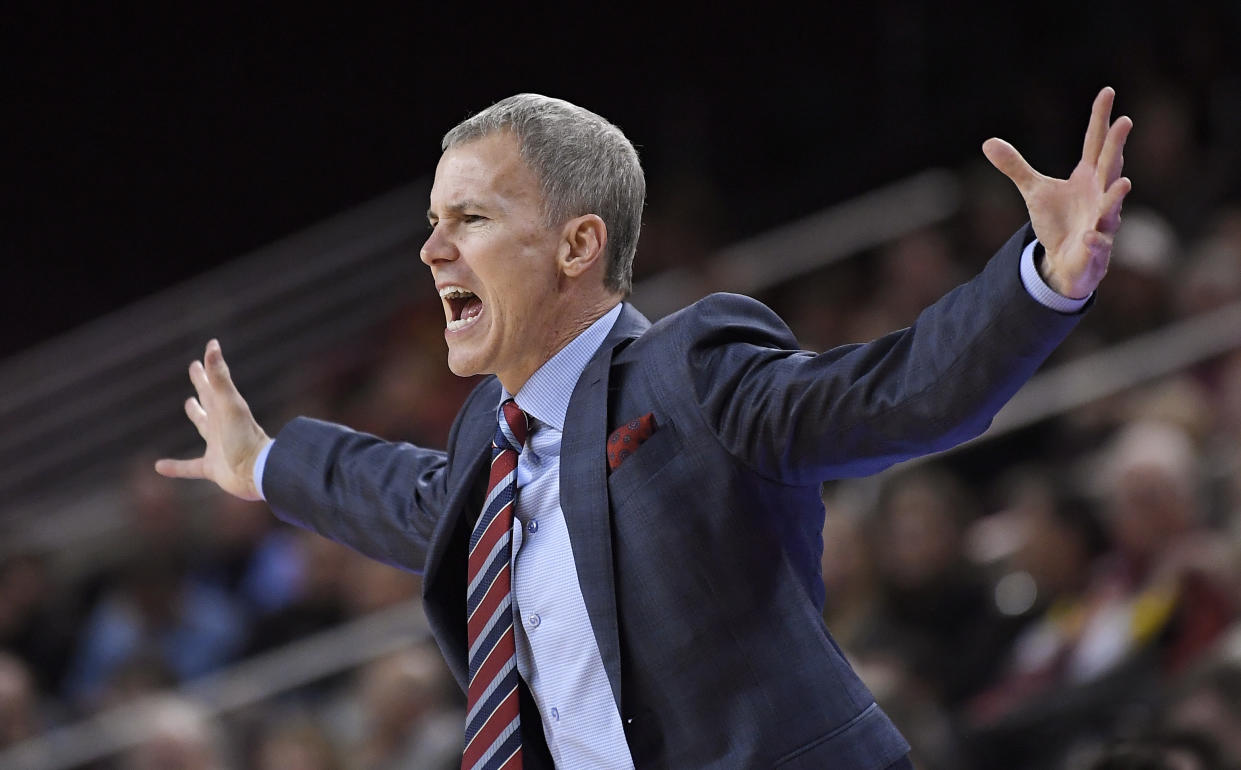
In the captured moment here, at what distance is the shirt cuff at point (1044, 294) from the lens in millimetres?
1535

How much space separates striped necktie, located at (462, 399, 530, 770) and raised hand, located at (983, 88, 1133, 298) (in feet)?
2.26

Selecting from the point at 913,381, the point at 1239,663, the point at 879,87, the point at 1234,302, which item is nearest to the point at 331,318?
the point at 879,87

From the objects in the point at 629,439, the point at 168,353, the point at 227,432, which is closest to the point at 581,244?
the point at 629,439

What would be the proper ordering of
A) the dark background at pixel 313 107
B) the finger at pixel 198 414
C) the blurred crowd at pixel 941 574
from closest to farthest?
the finger at pixel 198 414 → the blurred crowd at pixel 941 574 → the dark background at pixel 313 107

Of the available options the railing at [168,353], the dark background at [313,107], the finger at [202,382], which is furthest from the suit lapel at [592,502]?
the dark background at [313,107]

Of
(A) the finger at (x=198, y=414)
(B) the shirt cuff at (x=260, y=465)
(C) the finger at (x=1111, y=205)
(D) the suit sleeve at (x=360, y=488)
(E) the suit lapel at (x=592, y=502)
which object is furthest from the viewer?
(A) the finger at (x=198, y=414)

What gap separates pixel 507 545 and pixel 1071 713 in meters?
1.86

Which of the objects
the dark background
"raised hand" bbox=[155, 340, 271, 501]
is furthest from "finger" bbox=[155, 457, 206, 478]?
the dark background

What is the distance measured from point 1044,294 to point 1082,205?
0.31ft

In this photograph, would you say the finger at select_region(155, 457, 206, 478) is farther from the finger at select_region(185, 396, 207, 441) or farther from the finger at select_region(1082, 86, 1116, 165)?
the finger at select_region(1082, 86, 1116, 165)

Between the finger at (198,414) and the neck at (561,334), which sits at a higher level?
the finger at (198,414)

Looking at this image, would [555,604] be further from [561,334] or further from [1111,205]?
[1111,205]

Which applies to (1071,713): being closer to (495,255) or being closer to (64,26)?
(495,255)

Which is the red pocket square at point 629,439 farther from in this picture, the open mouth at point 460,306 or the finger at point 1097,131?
the finger at point 1097,131
